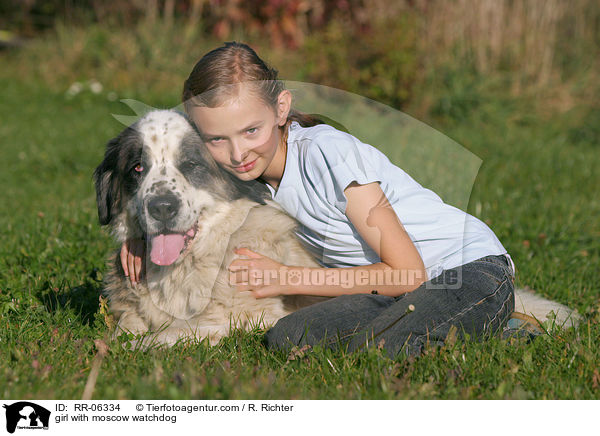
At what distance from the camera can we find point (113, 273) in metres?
2.96

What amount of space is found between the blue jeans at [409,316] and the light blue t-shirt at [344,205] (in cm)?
13

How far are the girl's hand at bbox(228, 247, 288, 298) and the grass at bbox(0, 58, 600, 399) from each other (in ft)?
0.66

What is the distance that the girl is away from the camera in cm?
252

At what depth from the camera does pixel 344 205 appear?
2566mm

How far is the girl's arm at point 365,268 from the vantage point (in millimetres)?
2537

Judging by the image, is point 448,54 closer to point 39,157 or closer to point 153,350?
point 39,157

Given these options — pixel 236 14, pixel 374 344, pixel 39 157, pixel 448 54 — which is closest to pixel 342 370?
pixel 374 344

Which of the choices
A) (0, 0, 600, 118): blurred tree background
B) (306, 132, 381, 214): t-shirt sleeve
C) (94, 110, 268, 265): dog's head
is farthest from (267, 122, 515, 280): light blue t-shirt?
(0, 0, 600, 118): blurred tree background

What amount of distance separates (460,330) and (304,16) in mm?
9339

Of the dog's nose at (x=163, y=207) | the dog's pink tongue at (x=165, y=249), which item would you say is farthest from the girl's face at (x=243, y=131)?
the dog's pink tongue at (x=165, y=249)

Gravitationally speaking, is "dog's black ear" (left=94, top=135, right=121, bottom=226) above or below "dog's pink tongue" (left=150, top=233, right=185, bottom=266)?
above
